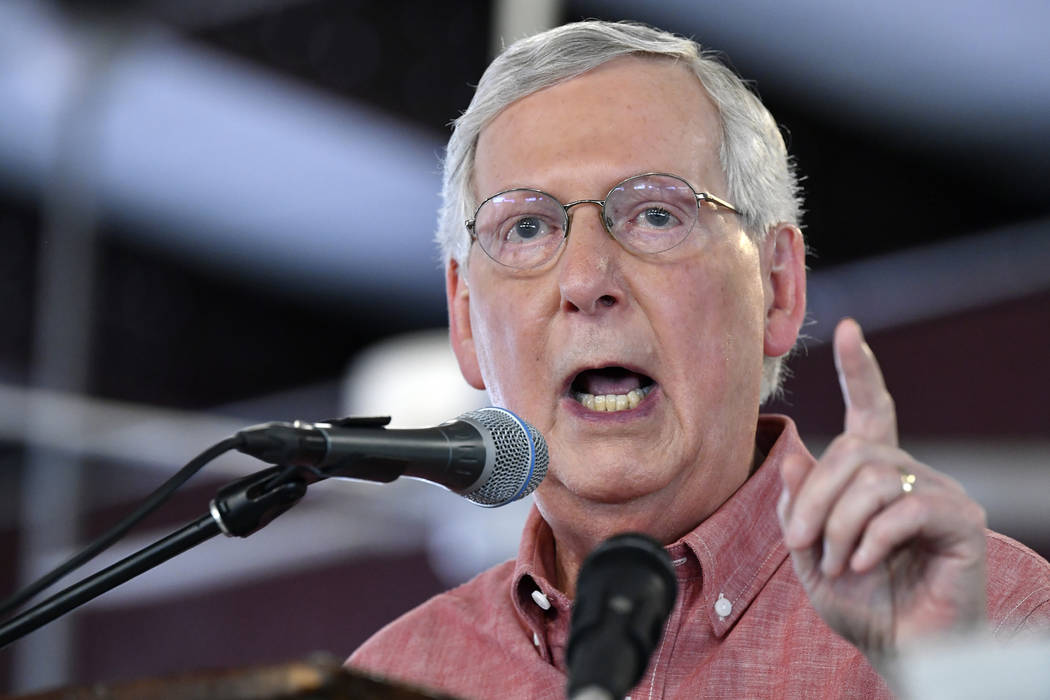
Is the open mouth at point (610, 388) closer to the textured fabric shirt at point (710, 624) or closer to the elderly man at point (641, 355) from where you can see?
the elderly man at point (641, 355)

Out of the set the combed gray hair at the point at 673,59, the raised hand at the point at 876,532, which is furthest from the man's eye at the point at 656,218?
the raised hand at the point at 876,532

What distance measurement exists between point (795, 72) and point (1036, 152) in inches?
40.7

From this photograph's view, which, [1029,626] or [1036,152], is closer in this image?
[1029,626]

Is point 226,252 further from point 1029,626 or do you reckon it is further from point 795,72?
point 1029,626

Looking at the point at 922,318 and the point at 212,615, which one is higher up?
the point at 922,318

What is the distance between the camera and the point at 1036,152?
5.17 m

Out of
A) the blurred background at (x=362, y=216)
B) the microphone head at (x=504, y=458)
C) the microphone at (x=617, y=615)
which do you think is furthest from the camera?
the blurred background at (x=362, y=216)

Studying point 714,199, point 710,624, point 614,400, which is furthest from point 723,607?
point 714,199

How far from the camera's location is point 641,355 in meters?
1.80

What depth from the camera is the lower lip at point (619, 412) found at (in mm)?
1803

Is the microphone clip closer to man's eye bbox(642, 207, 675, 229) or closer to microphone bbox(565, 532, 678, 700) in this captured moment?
microphone bbox(565, 532, 678, 700)

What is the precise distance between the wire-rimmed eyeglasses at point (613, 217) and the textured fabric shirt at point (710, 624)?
36cm

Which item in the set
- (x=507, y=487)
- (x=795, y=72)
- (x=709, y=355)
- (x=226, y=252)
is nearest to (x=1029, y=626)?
(x=709, y=355)

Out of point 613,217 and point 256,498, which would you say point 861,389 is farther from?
point 613,217
